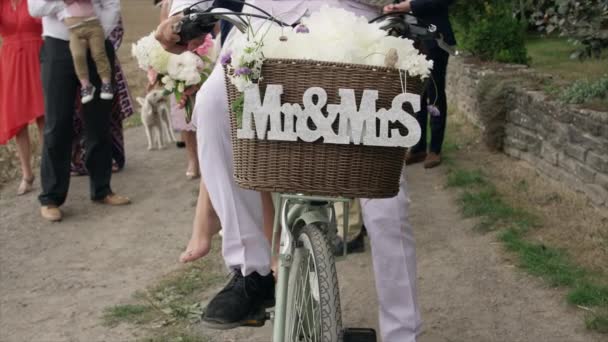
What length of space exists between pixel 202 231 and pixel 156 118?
6.71 meters

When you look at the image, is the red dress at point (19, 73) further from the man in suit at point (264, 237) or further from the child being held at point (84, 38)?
the man in suit at point (264, 237)

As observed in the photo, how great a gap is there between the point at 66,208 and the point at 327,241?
5612 millimetres

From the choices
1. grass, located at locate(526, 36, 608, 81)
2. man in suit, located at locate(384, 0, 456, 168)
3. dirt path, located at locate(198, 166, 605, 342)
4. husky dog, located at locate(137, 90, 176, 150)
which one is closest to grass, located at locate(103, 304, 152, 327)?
dirt path, located at locate(198, 166, 605, 342)

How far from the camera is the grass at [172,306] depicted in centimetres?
502

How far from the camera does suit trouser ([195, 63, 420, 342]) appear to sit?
11.9 ft

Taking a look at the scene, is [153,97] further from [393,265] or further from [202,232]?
[393,265]

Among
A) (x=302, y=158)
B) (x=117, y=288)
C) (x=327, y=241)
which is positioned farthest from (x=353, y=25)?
(x=117, y=288)

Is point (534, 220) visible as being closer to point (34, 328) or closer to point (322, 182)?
point (34, 328)

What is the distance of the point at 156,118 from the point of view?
428 inches

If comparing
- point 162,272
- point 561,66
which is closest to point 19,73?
point 162,272

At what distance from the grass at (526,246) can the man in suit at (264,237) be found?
143 centimetres

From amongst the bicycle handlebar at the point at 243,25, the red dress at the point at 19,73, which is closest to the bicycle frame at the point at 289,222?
the bicycle handlebar at the point at 243,25

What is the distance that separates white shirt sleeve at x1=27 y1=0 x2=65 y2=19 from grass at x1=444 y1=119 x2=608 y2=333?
12.0 feet

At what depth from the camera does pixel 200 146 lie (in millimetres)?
3607
